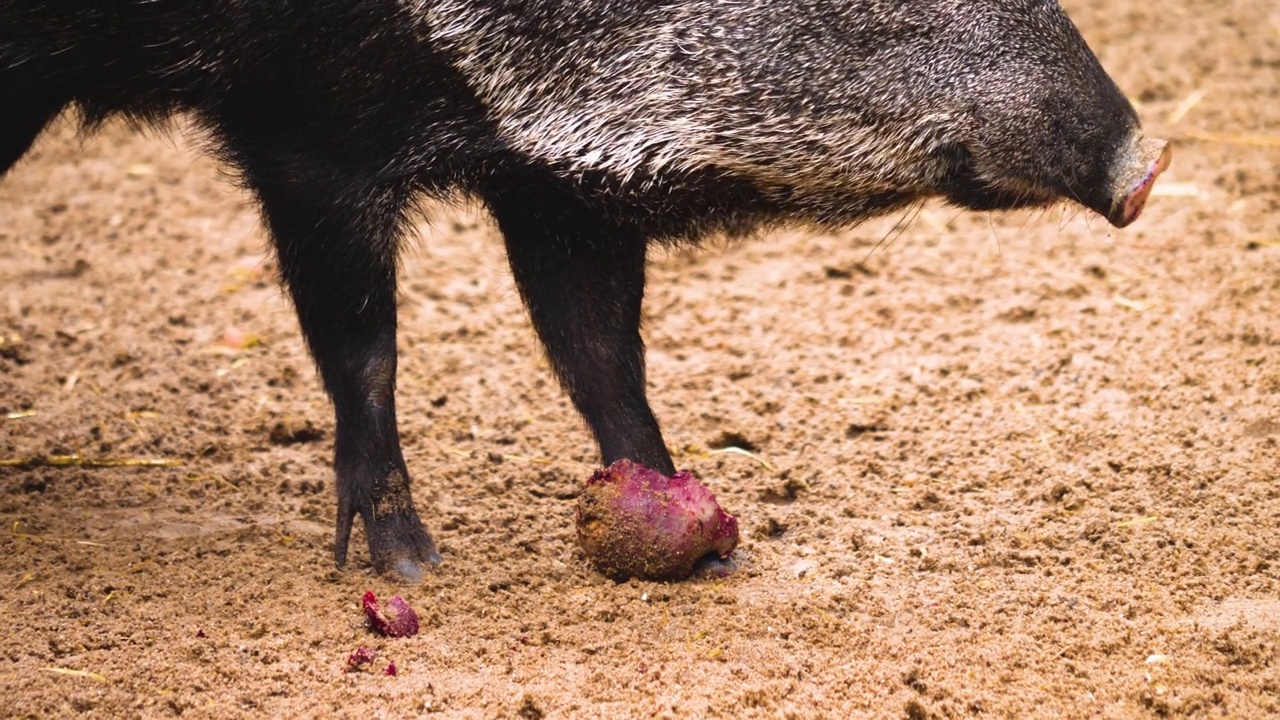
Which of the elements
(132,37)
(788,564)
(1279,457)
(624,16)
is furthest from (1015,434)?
(132,37)

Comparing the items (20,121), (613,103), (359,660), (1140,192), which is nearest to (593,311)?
(613,103)

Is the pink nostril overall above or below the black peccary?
below

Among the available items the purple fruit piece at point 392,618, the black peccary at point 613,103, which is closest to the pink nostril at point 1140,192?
the black peccary at point 613,103

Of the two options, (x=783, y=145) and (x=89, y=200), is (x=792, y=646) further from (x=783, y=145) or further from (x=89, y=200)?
(x=89, y=200)

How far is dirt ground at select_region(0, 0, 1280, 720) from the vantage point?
2.99m

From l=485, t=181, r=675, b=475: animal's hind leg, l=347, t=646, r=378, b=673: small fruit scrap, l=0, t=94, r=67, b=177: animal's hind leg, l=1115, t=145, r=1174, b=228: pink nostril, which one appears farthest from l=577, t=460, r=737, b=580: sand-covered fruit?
l=0, t=94, r=67, b=177: animal's hind leg

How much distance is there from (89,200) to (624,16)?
3.53m

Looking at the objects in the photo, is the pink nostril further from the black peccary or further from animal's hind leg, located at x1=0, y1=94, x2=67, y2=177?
animal's hind leg, located at x1=0, y1=94, x2=67, y2=177

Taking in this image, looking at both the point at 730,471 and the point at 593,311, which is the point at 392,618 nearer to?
the point at 593,311

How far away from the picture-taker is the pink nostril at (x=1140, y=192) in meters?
3.20

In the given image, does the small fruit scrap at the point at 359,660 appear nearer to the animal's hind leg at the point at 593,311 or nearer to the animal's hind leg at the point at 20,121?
the animal's hind leg at the point at 593,311

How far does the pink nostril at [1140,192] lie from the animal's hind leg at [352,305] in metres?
1.63

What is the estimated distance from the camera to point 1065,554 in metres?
3.49

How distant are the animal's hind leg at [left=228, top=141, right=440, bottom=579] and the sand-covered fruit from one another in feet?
1.48
